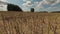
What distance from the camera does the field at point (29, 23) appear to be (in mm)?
1038

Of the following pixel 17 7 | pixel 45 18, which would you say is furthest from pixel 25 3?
pixel 45 18

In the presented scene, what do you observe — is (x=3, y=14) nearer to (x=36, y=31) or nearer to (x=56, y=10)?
(x=36, y=31)

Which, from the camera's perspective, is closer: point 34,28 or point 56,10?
point 34,28

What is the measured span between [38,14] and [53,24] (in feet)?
0.40

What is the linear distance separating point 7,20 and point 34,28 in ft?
0.61

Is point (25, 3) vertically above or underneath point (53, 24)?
above

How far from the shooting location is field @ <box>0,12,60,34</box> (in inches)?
40.9

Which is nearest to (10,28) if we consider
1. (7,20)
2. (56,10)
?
(7,20)

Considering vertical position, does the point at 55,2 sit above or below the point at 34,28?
above

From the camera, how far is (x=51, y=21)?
3.58ft

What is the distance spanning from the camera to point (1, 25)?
103 centimetres

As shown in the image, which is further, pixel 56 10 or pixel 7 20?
pixel 56 10

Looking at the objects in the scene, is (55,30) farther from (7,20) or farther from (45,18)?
(7,20)

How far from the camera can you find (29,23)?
107 cm
